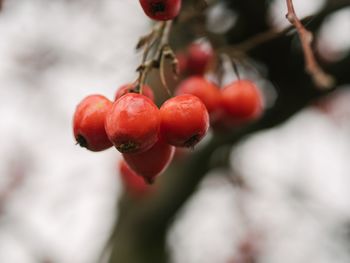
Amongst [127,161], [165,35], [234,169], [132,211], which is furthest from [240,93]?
[234,169]

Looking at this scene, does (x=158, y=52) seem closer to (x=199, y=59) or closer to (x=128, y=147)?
(x=128, y=147)

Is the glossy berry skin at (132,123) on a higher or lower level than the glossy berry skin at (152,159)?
higher

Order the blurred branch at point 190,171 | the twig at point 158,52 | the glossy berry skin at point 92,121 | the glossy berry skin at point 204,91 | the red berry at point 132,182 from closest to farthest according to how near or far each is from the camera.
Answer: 1. the glossy berry skin at point 92,121
2. the twig at point 158,52
3. the glossy berry skin at point 204,91
4. the blurred branch at point 190,171
5. the red berry at point 132,182

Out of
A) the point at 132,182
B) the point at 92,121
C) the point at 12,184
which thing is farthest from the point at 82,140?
the point at 12,184

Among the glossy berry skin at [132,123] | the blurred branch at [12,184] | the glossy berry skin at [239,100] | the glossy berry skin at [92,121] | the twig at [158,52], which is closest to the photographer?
the glossy berry skin at [132,123]

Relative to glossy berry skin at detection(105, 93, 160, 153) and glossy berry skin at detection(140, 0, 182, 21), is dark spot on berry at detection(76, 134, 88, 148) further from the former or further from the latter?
glossy berry skin at detection(140, 0, 182, 21)

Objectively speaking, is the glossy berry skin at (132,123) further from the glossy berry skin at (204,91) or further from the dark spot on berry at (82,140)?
the glossy berry skin at (204,91)

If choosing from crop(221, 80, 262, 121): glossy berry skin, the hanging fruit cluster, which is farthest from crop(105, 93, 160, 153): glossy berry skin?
crop(221, 80, 262, 121): glossy berry skin

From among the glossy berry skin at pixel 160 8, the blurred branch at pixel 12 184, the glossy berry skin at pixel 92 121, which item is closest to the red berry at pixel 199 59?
the glossy berry skin at pixel 160 8
